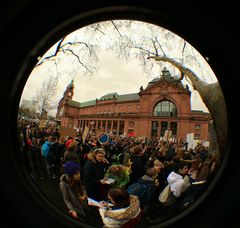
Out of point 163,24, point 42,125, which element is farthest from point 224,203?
point 42,125

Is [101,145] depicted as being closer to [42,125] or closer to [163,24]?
[42,125]

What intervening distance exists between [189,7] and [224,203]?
0.95m

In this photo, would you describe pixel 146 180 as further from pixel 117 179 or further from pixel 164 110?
pixel 164 110

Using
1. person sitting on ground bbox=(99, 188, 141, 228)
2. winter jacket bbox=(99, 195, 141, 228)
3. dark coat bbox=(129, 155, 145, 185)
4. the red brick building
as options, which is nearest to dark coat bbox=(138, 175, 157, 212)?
dark coat bbox=(129, 155, 145, 185)

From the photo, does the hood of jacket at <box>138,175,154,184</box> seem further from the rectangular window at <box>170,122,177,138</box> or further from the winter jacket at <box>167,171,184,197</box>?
the rectangular window at <box>170,122,177,138</box>

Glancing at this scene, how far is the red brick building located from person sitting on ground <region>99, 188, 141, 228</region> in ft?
7.75

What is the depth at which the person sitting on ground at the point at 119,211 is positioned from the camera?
1.73m

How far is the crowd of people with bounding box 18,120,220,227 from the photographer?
6.84ft

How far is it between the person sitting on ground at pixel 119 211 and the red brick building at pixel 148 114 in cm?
236

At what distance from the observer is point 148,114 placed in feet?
20.9

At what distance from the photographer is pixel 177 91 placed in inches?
173

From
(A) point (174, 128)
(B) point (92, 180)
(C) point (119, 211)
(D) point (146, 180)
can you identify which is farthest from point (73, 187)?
(A) point (174, 128)

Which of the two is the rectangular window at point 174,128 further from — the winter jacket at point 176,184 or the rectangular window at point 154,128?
the winter jacket at point 176,184

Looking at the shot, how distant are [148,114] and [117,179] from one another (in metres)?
3.30
